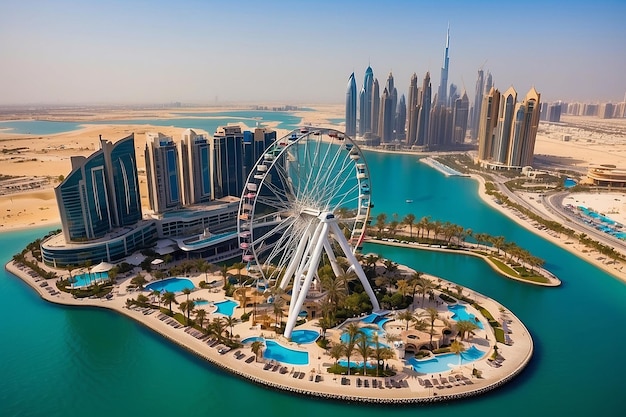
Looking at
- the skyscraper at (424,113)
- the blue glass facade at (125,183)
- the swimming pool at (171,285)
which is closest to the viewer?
the swimming pool at (171,285)

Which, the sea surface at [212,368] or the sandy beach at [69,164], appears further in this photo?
the sandy beach at [69,164]

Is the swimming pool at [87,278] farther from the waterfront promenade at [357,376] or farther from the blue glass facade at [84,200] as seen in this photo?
the waterfront promenade at [357,376]

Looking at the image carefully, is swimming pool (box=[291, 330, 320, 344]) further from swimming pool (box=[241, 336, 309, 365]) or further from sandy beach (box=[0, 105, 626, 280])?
sandy beach (box=[0, 105, 626, 280])

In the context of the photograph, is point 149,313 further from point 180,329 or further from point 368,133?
point 368,133

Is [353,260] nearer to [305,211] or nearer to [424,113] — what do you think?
[305,211]

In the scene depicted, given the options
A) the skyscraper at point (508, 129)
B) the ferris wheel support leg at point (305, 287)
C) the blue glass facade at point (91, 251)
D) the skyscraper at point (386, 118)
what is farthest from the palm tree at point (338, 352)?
the skyscraper at point (386, 118)

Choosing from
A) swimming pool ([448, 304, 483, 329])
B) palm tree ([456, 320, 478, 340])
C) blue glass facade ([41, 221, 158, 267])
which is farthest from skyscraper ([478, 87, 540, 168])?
blue glass facade ([41, 221, 158, 267])

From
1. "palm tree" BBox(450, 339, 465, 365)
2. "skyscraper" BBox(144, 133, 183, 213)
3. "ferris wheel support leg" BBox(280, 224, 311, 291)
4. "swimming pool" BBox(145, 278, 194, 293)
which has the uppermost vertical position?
"skyscraper" BBox(144, 133, 183, 213)
